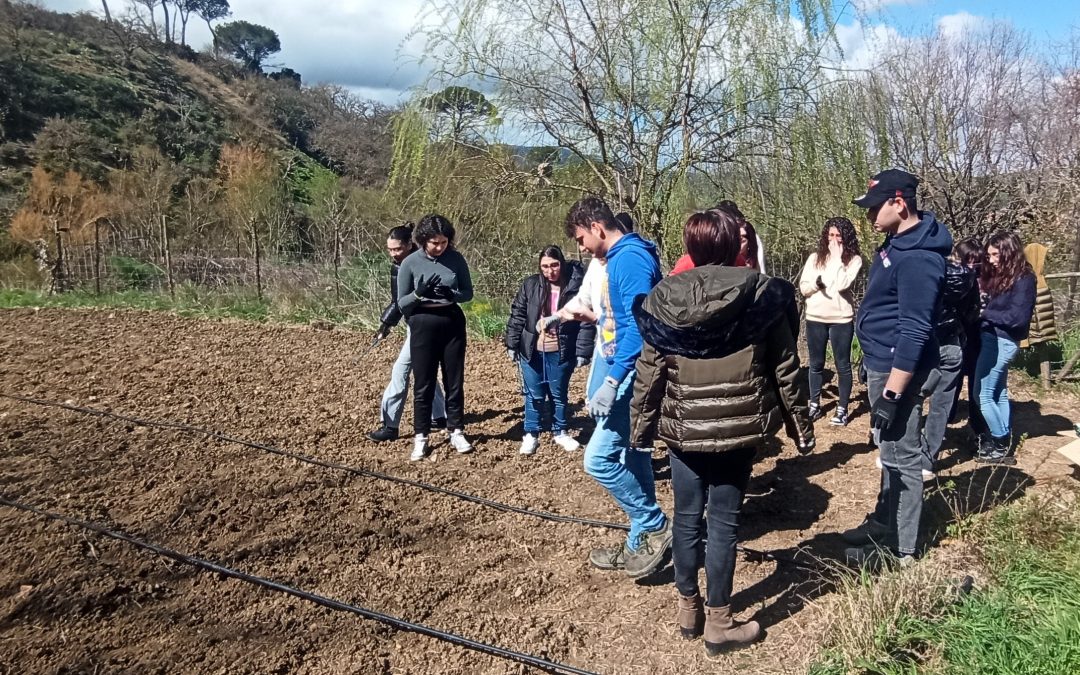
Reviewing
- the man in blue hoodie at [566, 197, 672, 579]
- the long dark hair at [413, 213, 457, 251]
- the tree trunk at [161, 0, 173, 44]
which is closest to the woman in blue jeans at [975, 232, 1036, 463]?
the man in blue hoodie at [566, 197, 672, 579]

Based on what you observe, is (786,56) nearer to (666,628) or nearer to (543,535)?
(543,535)

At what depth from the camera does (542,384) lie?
5301 millimetres

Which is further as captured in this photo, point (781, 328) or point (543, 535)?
point (543, 535)

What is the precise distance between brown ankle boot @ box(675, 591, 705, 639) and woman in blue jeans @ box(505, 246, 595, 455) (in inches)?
90.6

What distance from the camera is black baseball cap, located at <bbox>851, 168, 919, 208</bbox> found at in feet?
10.2

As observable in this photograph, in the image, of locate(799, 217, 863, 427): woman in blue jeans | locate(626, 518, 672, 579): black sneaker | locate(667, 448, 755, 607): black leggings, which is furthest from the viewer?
locate(799, 217, 863, 427): woman in blue jeans

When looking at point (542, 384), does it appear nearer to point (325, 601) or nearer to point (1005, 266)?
point (325, 601)

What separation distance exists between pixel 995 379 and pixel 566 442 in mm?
2894

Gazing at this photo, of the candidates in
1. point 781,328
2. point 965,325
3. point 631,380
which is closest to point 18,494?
point 631,380

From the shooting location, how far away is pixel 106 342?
8828mm

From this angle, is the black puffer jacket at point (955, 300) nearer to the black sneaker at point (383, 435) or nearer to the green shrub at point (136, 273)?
the black sneaker at point (383, 435)

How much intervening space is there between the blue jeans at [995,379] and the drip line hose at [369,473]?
7.00ft

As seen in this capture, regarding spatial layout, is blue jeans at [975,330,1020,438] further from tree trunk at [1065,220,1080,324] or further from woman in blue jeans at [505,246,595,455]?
tree trunk at [1065,220,1080,324]

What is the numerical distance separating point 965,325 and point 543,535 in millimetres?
3000
